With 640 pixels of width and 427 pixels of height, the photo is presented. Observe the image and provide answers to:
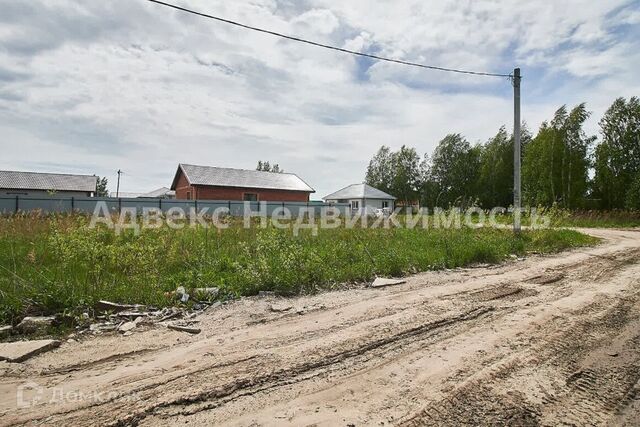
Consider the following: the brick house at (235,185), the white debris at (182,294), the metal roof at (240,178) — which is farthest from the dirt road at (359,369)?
the metal roof at (240,178)

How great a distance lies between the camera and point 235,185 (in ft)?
111

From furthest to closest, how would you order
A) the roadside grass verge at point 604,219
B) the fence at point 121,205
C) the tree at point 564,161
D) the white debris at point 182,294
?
the tree at point 564,161, the roadside grass verge at point 604,219, the fence at point 121,205, the white debris at point 182,294

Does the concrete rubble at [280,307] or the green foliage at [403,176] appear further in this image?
the green foliage at [403,176]

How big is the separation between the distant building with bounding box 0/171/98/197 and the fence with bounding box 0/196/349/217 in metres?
17.9

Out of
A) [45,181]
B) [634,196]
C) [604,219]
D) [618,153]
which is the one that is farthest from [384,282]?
[45,181]

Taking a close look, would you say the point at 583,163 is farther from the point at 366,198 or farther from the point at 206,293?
the point at 206,293

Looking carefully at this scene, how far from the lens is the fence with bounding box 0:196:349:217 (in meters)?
20.0

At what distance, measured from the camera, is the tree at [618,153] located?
24.5 metres

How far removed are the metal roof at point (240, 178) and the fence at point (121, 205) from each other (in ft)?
24.4

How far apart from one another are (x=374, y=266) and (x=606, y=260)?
5.92 m

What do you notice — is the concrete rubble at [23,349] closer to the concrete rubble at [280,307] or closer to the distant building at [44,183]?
the concrete rubble at [280,307]

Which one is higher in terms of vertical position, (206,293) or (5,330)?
(206,293)

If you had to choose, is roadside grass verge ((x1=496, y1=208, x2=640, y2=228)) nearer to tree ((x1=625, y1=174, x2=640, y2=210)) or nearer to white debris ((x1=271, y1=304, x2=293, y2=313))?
tree ((x1=625, y1=174, x2=640, y2=210))

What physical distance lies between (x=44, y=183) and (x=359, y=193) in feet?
119
